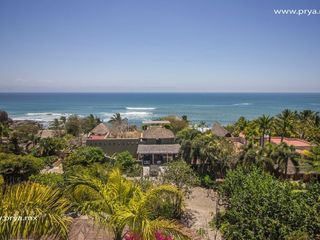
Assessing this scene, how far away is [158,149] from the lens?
35281mm

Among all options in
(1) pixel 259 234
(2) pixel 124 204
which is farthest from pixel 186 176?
(2) pixel 124 204

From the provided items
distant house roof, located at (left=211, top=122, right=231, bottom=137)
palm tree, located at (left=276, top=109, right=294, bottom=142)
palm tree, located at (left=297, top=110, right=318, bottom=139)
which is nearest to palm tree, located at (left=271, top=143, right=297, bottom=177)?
palm tree, located at (left=276, top=109, right=294, bottom=142)

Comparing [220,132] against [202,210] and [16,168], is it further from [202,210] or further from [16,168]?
[16,168]

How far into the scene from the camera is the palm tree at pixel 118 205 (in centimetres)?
561

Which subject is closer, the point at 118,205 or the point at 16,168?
the point at 118,205

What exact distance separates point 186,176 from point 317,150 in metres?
10.1

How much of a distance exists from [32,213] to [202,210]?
61.8 feet

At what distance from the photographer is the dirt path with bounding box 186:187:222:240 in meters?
17.6

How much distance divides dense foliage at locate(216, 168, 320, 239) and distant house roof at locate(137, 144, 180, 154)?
1863 centimetres

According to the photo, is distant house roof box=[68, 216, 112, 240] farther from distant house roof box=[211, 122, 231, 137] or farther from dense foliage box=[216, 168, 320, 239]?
distant house roof box=[211, 122, 231, 137]

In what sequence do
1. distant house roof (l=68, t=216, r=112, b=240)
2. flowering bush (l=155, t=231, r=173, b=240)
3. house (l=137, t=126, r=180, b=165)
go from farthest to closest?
1. house (l=137, t=126, r=180, b=165)
2. distant house roof (l=68, t=216, r=112, b=240)
3. flowering bush (l=155, t=231, r=173, b=240)

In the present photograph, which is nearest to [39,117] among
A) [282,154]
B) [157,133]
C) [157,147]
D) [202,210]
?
[157,133]

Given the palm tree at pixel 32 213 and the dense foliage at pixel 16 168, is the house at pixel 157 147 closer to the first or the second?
the dense foliage at pixel 16 168

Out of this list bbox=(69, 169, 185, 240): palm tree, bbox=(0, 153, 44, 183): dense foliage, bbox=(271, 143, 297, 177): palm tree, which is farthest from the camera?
bbox=(271, 143, 297, 177): palm tree
